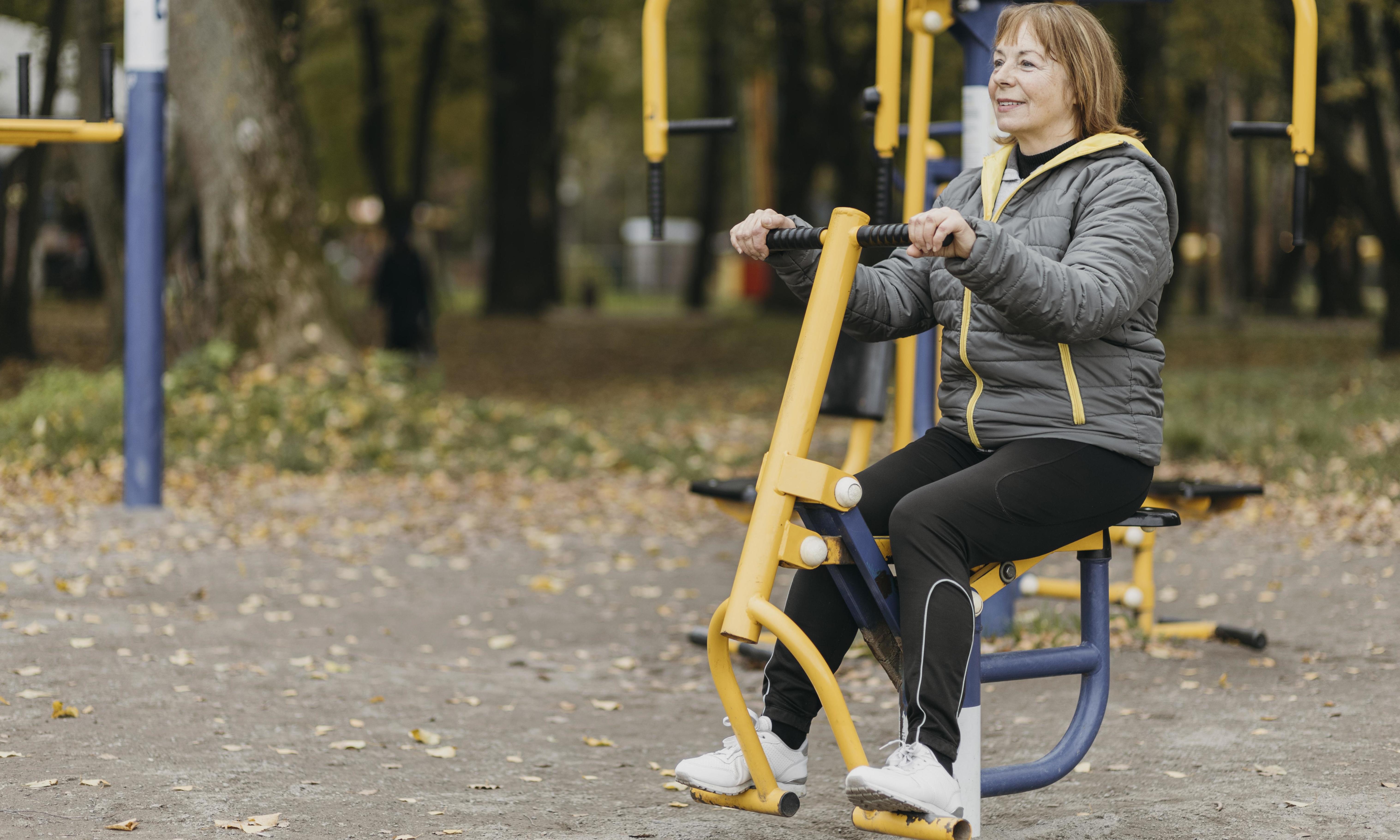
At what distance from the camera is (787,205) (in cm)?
2603

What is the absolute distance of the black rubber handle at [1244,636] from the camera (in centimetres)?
548

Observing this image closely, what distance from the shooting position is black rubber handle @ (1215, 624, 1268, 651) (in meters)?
5.48

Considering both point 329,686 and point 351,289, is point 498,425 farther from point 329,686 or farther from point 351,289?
point 351,289

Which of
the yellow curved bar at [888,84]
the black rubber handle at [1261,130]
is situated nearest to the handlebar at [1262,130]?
the black rubber handle at [1261,130]

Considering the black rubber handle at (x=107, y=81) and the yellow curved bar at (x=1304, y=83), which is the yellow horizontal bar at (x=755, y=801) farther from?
the black rubber handle at (x=107, y=81)

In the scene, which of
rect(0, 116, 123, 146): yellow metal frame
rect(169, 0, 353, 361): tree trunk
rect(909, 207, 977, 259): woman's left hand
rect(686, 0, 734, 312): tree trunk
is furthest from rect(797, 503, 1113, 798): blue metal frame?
rect(686, 0, 734, 312): tree trunk

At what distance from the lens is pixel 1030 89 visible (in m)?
3.22

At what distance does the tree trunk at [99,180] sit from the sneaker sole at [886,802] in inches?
384

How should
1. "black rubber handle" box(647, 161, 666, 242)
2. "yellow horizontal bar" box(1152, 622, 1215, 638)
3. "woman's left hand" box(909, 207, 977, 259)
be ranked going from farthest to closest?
1. "yellow horizontal bar" box(1152, 622, 1215, 638)
2. "black rubber handle" box(647, 161, 666, 242)
3. "woman's left hand" box(909, 207, 977, 259)

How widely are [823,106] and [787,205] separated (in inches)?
70.1

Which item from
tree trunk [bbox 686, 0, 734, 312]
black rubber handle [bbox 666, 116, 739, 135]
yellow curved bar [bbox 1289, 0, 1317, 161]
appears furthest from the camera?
tree trunk [bbox 686, 0, 734, 312]

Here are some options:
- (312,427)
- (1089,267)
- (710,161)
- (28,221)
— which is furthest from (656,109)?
(710,161)

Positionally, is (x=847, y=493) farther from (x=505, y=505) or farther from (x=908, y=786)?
(x=505, y=505)

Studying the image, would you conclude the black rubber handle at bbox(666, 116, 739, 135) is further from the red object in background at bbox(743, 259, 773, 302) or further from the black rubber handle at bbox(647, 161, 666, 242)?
the red object in background at bbox(743, 259, 773, 302)
